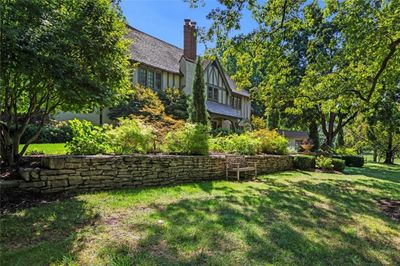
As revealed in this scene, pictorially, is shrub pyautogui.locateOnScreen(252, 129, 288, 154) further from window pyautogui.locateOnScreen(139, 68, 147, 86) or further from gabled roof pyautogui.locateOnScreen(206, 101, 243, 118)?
gabled roof pyautogui.locateOnScreen(206, 101, 243, 118)

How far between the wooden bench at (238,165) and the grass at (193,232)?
3022 millimetres

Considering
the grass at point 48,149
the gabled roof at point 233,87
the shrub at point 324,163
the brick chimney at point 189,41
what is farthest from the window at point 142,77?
the shrub at point 324,163

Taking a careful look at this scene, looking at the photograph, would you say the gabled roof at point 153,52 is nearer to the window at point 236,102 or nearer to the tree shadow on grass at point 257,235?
→ the window at point 236,102

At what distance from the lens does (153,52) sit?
22.0 meters

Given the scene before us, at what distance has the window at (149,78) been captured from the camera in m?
19.8

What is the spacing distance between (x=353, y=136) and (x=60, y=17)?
33135 millimetres

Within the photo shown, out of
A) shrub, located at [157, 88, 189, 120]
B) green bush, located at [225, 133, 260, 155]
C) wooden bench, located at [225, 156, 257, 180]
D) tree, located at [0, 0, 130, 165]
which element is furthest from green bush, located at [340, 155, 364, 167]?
tree, located at [0, 0, 130, 165]

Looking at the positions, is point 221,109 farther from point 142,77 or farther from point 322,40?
point 322,40

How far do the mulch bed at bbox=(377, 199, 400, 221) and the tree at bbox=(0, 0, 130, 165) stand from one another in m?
6.49

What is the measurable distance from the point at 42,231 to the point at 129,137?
13.3 feet

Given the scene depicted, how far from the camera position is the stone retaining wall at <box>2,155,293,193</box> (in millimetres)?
5738

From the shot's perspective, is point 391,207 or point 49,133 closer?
point 391,207

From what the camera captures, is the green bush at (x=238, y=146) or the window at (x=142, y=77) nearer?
the green bush at (x=238, y=146)

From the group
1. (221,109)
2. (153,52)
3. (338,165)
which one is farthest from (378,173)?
(153,52)
